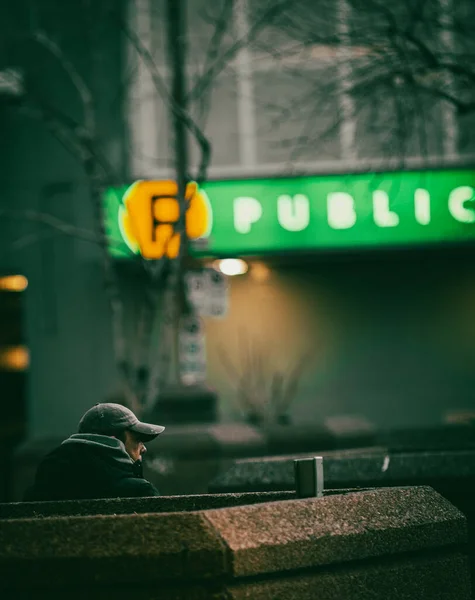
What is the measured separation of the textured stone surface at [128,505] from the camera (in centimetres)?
520

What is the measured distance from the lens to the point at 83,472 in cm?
551

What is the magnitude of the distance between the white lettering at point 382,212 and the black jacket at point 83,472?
13.8 meters

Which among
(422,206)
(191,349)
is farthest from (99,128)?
(191,349)

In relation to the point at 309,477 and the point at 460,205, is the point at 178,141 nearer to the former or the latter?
the point at 460,205

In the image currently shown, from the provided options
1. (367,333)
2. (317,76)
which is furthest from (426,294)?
(317,76)

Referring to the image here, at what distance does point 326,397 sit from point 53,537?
16648mm

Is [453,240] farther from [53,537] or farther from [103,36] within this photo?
[53,537]

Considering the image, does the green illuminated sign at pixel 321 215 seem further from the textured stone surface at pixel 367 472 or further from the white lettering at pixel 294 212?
the textured stone surface at pixel 367 472

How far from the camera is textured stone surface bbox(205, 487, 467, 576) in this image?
4.56m

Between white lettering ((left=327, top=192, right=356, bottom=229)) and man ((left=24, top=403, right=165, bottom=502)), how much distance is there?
13593 mm

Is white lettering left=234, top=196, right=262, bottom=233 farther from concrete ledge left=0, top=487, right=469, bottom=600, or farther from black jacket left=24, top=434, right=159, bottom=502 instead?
concrete ledge left=0, top=487, right=469, bottom=600

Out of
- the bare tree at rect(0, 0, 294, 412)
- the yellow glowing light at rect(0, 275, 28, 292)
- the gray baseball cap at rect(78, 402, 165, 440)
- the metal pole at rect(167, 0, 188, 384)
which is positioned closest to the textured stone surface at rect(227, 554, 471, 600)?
the gray baseball cap at rect(78, 402, 165, 440)

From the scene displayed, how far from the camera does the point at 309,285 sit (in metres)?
21.0

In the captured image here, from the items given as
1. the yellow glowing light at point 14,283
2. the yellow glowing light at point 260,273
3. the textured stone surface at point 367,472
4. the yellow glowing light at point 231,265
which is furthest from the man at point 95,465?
the yellow glowing light at point 14,283
